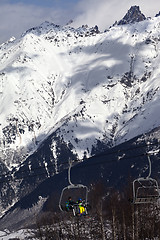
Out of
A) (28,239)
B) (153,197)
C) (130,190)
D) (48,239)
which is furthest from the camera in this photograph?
(28,239)

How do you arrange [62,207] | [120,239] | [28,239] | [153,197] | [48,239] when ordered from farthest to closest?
[28,239] → [48,239] → [120,239] → [62,207] → [153,197]

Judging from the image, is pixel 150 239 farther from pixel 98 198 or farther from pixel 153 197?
pixel 153 197

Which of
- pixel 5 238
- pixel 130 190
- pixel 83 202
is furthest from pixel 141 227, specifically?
pixel 5 238

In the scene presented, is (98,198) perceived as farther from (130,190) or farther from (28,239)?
(28,239)

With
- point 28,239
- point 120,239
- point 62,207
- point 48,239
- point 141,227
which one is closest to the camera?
point 62,207

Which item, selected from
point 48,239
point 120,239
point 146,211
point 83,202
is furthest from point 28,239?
point 83,202

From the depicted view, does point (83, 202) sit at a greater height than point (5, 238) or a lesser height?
lesser

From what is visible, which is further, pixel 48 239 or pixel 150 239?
pixel 48 239

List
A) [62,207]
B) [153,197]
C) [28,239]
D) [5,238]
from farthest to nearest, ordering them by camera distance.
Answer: [5,238]
[28,239]
[62,207]
[153,197]

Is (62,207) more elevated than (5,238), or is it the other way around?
(5,238)
